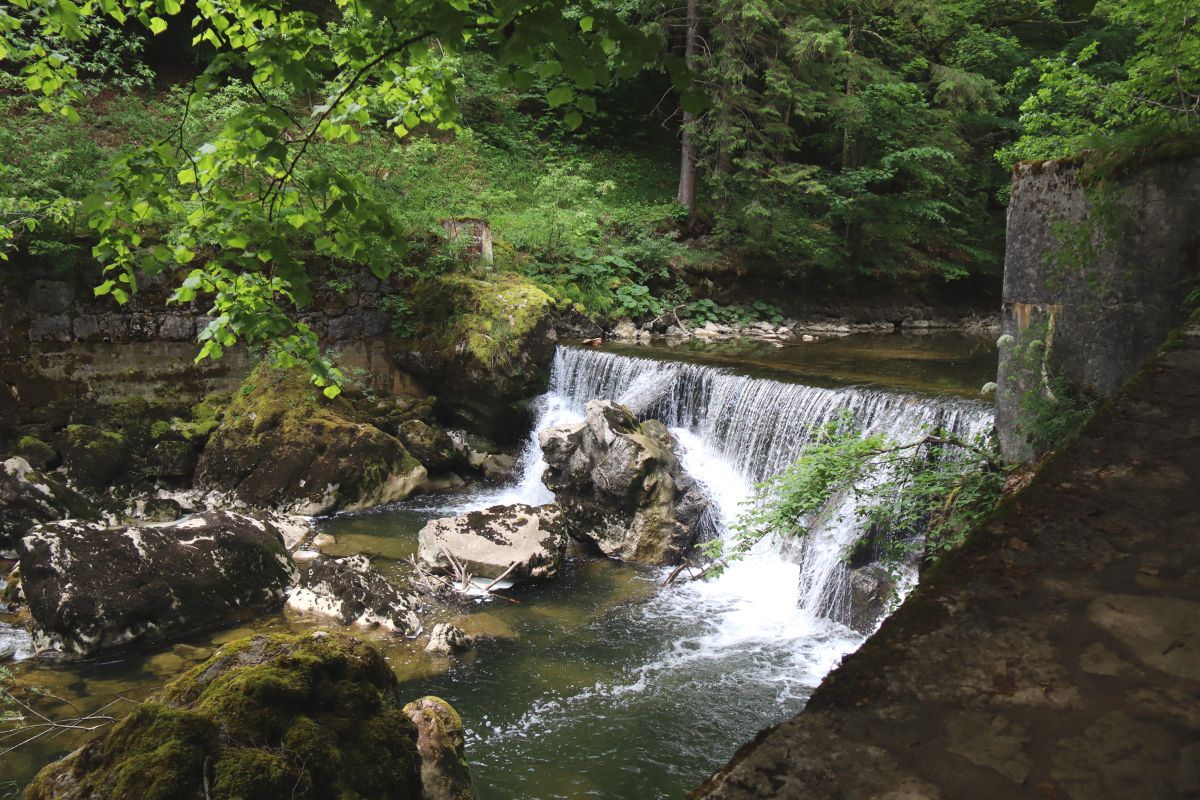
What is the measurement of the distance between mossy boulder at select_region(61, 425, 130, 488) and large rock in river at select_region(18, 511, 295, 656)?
3.40 metres

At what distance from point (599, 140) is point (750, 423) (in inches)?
549

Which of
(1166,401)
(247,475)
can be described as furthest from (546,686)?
(247,475)

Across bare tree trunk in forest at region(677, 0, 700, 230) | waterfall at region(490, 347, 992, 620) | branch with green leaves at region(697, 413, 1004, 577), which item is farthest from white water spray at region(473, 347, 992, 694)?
bare tree trunk in forest at region(677, 0, 700, 230)

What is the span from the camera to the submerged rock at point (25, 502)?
7.75 m

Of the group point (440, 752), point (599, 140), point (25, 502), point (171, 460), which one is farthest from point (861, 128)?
point (440, 752)

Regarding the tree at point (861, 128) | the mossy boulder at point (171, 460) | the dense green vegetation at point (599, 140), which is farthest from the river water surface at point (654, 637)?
the tree at point (861, 128)

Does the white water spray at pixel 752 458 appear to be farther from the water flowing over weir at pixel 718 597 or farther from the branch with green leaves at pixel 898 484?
the branch with green leaves at pixel 898 484

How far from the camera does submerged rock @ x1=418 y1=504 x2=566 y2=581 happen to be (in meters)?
7.45

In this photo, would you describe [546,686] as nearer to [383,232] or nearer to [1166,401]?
[383,232]

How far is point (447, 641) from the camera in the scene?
607 cm

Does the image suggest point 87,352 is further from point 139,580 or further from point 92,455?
point 139,580

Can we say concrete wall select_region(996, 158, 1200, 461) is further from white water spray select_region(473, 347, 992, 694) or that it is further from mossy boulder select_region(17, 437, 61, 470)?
mossy boulder select_region(17, 437, 61, 470)

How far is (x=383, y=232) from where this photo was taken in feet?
10.2

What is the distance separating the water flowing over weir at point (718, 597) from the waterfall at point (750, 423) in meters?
0.02
